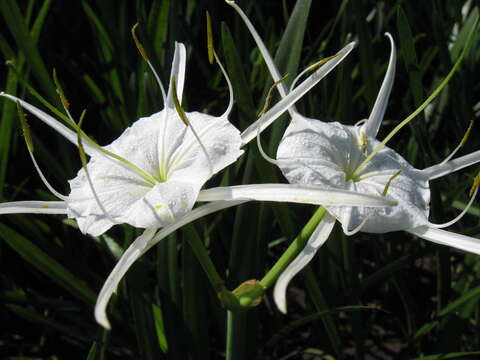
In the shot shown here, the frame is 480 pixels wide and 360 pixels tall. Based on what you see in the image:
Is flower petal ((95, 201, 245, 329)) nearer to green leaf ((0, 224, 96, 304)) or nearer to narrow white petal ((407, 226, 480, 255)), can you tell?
narrow white petal ((407, 226, 480, 255))

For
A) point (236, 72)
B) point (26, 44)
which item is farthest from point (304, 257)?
point (26, 44)

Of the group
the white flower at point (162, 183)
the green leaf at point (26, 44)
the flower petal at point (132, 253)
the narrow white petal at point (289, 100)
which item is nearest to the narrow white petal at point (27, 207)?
the white flower at point (162, 183)

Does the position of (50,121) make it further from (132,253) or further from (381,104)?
(381,104)

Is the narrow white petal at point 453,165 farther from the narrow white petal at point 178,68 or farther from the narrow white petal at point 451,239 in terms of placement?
the narrow white petal at point 178,68

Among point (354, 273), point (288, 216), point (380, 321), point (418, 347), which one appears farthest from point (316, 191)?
point (380, 321)

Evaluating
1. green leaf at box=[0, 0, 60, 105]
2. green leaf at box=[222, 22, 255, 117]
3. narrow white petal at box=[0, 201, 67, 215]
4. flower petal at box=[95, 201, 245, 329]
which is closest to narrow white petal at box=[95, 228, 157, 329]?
flower petal at box=[95, 201, 245, 329]

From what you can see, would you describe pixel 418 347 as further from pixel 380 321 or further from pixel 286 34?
pixel 286 34
